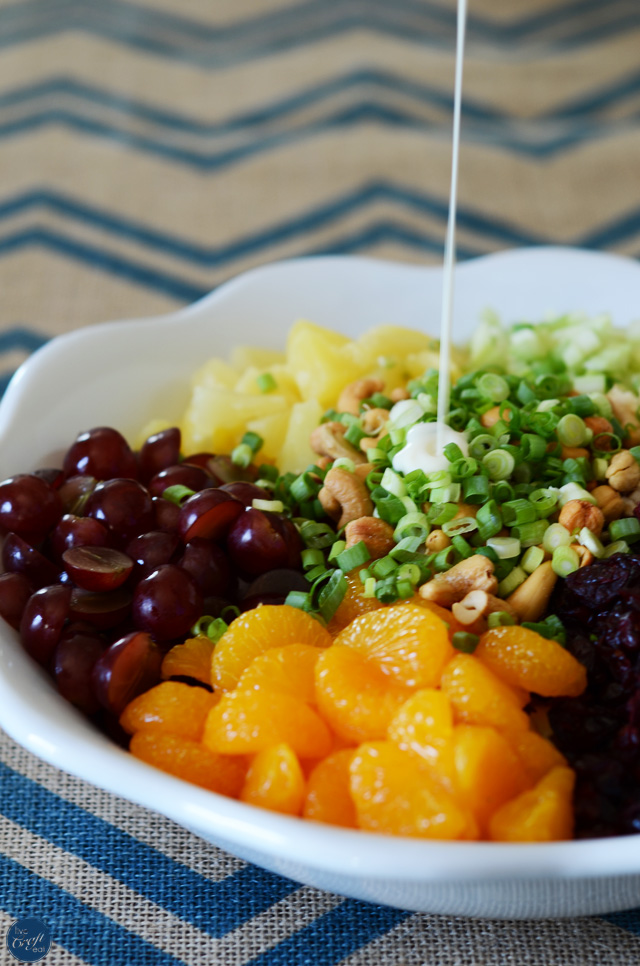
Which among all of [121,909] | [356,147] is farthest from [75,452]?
[356,147]

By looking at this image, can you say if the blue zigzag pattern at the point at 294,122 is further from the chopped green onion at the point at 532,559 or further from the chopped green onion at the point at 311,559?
the chopped green onion at the point at 532,559

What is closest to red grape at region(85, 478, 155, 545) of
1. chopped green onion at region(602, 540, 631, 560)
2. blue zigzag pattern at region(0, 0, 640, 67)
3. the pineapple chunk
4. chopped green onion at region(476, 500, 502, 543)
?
the pineapple chunk

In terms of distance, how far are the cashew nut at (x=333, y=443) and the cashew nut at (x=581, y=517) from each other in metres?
0.50

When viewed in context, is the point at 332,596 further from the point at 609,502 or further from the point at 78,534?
the point at 609,502

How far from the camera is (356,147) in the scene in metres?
4.14

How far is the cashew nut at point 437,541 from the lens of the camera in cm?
192

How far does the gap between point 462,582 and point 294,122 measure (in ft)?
10.1

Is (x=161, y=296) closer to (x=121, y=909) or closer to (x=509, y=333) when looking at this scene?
(x=509, y=333)

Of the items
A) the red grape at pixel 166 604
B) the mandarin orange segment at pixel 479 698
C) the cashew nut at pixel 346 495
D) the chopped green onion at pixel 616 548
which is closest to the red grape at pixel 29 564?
the red grape at pixel 166 604

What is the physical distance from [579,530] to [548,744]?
536 millimetres

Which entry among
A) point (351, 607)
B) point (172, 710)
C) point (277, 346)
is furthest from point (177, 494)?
point (277, 346)

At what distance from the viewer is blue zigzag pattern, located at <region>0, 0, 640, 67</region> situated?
4805 mm

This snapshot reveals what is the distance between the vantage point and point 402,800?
140cm

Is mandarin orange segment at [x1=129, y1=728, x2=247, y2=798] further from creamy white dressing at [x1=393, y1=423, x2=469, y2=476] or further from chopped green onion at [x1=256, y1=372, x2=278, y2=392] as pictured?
chopped green onion at [x1=256, y1=372, x2=278, y2=392]
